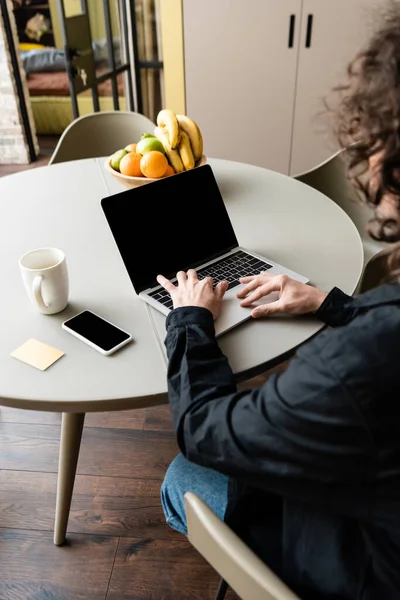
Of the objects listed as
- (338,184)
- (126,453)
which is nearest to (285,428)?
(126,453)

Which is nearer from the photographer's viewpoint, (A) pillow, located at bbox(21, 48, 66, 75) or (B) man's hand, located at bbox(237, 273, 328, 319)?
(B) man's hand, located at bbox(237, 273, 328, 319)

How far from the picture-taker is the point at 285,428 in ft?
2.10

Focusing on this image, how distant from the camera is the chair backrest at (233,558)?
0.55 metres

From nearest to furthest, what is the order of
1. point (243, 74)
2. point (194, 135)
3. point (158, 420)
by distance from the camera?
point (194, 135), point (158, 420), point (243, 74)

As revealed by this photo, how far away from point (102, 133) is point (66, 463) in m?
1.51

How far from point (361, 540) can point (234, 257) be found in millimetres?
681

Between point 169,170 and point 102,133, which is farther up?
point 169,170

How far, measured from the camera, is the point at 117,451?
67.1 inches

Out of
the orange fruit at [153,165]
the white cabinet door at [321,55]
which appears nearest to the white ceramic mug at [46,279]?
the orange fruit at [153,165]

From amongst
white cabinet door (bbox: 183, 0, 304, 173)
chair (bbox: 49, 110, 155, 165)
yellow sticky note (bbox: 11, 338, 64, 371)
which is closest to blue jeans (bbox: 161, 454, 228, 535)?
yellow sticky note (bbox: 11, 338, 64, 371)

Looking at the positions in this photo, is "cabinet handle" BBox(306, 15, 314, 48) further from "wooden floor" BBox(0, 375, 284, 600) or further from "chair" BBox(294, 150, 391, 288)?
"wooden floor" BBox(0, 375, 284, 600)

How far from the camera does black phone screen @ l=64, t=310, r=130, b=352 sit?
97 centimetres

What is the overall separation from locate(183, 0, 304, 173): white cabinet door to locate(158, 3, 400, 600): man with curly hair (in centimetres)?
222

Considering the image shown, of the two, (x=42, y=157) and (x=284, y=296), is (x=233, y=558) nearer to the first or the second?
(x=284, y=296)
